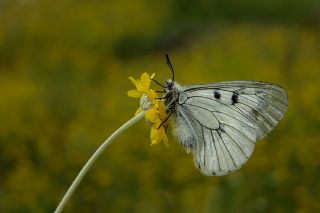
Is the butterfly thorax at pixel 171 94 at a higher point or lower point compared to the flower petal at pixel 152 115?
higher

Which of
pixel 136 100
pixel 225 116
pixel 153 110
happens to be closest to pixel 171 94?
pixel 153 110

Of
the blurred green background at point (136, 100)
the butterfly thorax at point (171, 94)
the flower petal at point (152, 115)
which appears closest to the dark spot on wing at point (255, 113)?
the butterfly thorax at point (171, 94)

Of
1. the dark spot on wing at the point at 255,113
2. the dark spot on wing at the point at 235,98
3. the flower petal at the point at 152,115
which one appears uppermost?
the dark spot on wing at the point at 235,98

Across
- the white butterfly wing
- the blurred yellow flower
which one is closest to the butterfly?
the white butterfly wing

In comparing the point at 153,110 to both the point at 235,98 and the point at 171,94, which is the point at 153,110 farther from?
the point at 235,98

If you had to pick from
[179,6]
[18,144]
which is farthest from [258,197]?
→ [179,6]

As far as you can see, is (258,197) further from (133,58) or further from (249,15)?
(249,15)

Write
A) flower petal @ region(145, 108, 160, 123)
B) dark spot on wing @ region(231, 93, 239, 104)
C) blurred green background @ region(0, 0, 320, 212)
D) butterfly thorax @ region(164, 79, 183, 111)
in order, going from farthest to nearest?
1. blurred green background @ region(0, 0, 320, 212)
2. dark spot on wing @ region(231, 93, 239, 104)
3. butterfly thorax @ region(164, 79, 183, 111)
4. flower petal @ region(145, 108, 160, 123)

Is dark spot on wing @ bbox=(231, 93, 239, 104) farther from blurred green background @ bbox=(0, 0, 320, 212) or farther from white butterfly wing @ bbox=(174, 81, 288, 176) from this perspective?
blurred green background @ bbox=(0, 0, 320, 212)

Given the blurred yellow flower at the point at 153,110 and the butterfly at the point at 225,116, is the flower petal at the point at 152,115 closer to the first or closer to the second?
the blurred yellow flower at the point at 153,110
